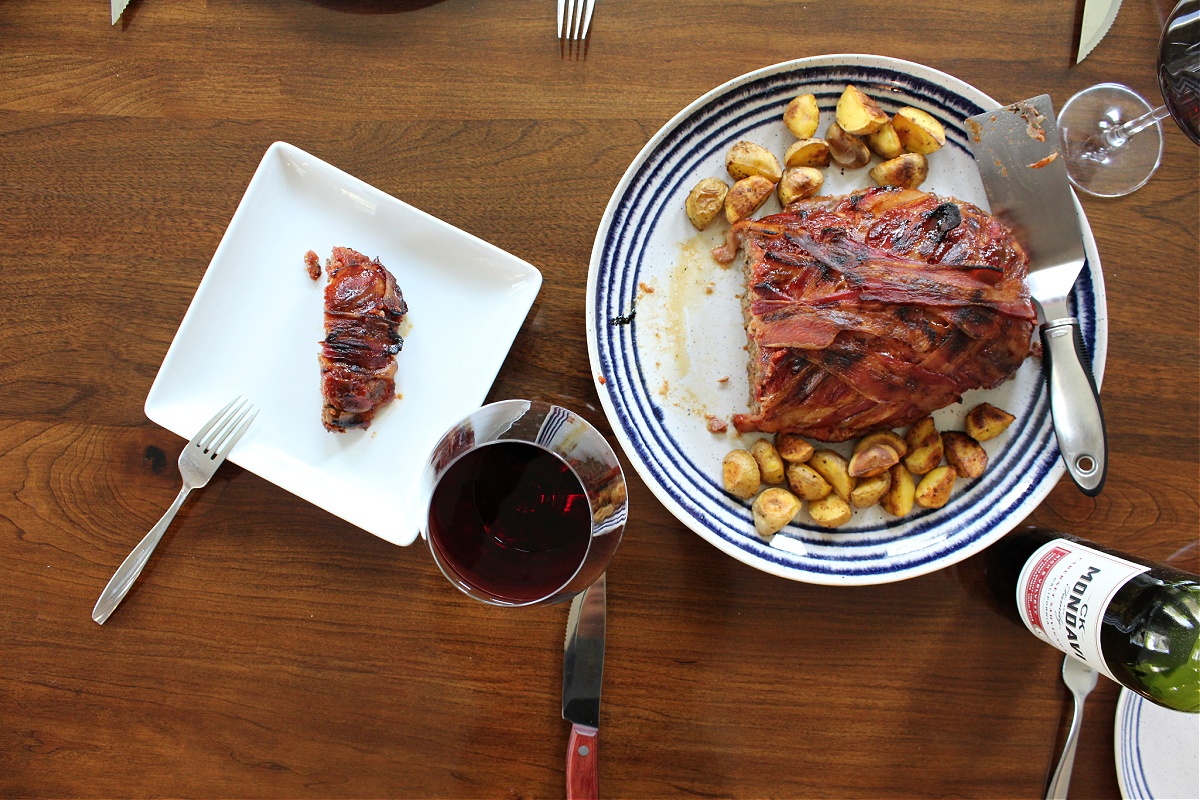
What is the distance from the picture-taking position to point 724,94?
154cm

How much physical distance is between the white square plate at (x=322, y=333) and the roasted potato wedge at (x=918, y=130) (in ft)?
2.83

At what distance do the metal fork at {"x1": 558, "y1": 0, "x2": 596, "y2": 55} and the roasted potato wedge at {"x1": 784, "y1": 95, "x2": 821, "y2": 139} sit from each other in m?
0.51

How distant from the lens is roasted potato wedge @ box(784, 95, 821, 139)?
5.05 ft

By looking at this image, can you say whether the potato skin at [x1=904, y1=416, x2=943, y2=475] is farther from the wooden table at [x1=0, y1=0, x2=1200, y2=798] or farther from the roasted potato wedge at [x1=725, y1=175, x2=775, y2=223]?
the roasted potato wedge at [x1=725, y1=175, x2=775, y2=223]

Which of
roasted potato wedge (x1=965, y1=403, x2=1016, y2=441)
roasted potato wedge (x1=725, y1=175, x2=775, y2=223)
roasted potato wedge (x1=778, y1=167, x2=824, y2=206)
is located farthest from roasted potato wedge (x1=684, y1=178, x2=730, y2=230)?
roasted potato wedge (x1=965, y1=403, x2=1016, y2=441)

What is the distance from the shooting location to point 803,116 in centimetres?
154

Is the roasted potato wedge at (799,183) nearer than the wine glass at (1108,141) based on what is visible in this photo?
Yes

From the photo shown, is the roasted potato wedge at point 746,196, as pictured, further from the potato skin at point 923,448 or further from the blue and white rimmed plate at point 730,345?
the potato skin at point 923,448

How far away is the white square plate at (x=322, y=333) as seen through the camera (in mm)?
1550

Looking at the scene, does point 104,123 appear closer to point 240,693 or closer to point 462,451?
point 462,451

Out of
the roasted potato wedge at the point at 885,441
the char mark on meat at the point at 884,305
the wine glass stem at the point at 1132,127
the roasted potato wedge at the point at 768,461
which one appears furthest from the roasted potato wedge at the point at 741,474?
the wine glass stem at the point at 1132,127

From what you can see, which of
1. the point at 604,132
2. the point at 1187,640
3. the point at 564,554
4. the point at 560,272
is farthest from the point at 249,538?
the point at 1187,640

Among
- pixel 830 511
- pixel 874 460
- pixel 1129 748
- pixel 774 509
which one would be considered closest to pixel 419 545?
pixel 774 509

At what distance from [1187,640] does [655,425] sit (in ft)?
3.44
